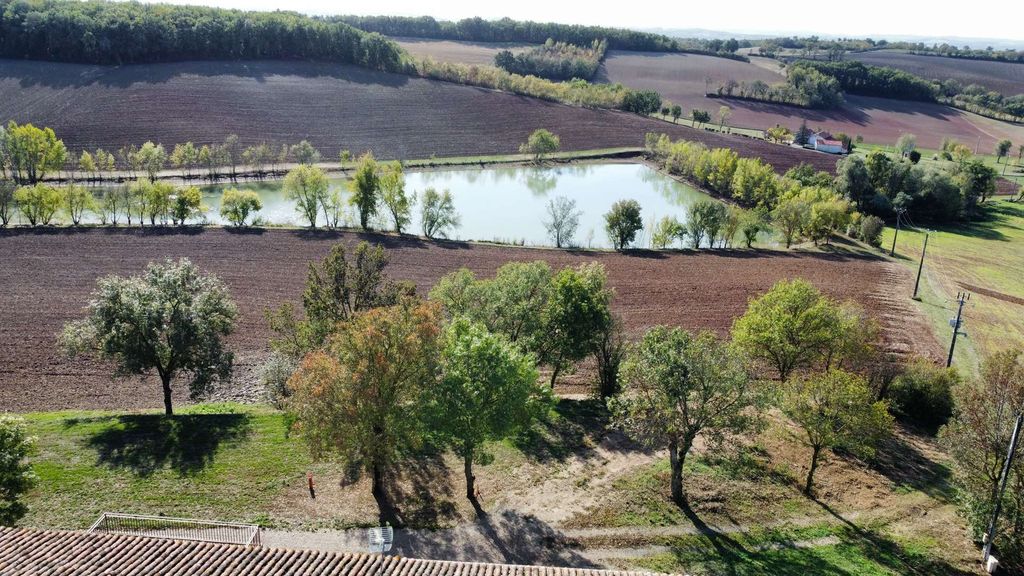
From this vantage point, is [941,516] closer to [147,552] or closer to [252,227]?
[147,552]

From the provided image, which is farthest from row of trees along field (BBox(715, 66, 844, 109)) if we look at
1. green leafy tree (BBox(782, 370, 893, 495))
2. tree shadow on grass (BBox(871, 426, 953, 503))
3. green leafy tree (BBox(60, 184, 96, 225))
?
green leafy tree (BBox(782, 370, 893, 495))

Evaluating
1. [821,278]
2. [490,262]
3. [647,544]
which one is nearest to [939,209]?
[821,278]

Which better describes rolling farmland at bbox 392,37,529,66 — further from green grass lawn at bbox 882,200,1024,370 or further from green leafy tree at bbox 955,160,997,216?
green grass lawn at bbox 882,200,1024,370

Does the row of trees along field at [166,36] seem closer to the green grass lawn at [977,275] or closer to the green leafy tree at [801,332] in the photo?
the green grass lawn at [977,275]

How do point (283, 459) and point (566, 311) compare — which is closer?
point (283, 459)

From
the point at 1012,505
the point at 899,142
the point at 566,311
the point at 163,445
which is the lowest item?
the point at 163,445
